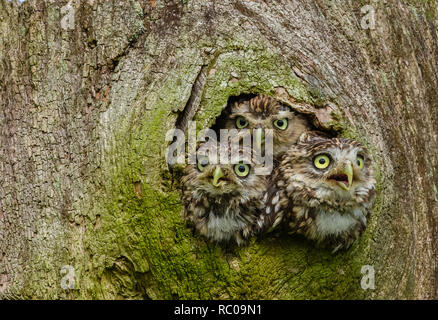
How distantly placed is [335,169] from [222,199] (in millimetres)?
661

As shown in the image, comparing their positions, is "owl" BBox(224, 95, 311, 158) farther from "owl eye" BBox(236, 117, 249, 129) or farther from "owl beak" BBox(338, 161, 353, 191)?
"owl beak" BBox(338, 161, 353, 191)

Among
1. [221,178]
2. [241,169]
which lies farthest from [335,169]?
[221,178]

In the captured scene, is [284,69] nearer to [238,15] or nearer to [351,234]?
[238,15]

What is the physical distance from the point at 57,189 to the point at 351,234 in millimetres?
1781

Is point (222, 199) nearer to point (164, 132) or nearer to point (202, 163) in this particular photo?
point (202, 163)

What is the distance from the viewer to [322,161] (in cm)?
329

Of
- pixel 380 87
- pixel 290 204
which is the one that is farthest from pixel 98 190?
pixel 380 87

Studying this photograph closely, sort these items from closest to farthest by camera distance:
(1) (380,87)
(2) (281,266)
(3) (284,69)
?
(2) (281,266), (3) (284,69), (1) (380,87)

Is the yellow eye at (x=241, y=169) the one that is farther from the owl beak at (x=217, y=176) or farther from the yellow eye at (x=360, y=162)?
the yellow eye at (x=360, y=162)

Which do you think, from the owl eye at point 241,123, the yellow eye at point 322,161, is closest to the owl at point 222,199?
the yellow eye at point 322,161

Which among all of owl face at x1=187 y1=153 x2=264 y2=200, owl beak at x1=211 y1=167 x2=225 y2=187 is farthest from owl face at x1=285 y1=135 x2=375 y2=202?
owl beak at x1=211 y1=167 x2=225 y2=187

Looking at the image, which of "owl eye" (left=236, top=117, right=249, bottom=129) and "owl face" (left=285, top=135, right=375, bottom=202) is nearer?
"owl face" (left=285, top=135, right=375, bottom=202)

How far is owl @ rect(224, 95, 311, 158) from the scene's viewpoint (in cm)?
388

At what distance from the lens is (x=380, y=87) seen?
3752 millimetres
